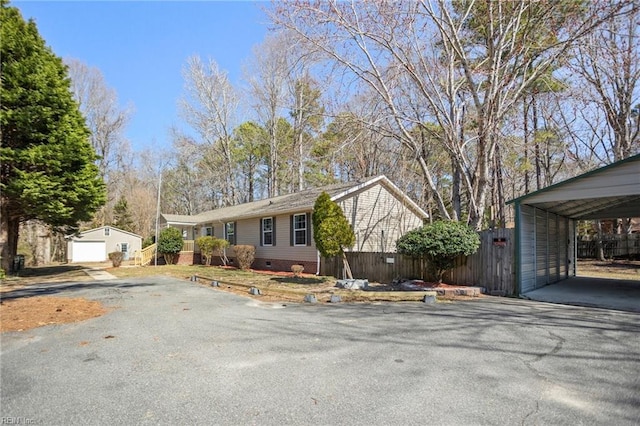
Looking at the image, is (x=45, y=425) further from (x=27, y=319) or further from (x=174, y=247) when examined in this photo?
(x=174, y=247)

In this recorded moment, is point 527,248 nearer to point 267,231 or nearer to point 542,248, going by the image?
point 542,248

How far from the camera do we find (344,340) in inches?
206

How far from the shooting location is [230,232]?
2228cm

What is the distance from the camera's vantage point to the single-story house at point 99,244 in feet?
94.6

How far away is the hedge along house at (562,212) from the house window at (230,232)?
51.6 ft

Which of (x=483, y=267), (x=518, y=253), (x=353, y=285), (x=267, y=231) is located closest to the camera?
(x=518, y=253)

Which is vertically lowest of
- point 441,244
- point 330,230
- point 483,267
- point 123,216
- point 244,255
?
point 244,255

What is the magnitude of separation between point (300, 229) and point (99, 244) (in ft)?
70.6

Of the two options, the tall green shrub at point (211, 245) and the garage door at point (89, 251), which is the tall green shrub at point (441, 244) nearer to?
the tall green shrub at point (211, 245)

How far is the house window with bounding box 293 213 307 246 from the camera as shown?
16.2 metres

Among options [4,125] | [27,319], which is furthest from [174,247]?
[27,319]

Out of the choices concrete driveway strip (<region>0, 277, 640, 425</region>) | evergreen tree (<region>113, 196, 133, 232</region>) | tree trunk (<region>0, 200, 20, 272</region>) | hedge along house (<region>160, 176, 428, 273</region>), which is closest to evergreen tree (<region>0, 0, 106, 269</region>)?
tree trunk (<region>0, 200, 20, 272</region>)

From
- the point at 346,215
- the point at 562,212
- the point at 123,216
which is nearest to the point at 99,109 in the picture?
the point at 123,216

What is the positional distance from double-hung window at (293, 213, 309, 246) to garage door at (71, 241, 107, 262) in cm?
2108
